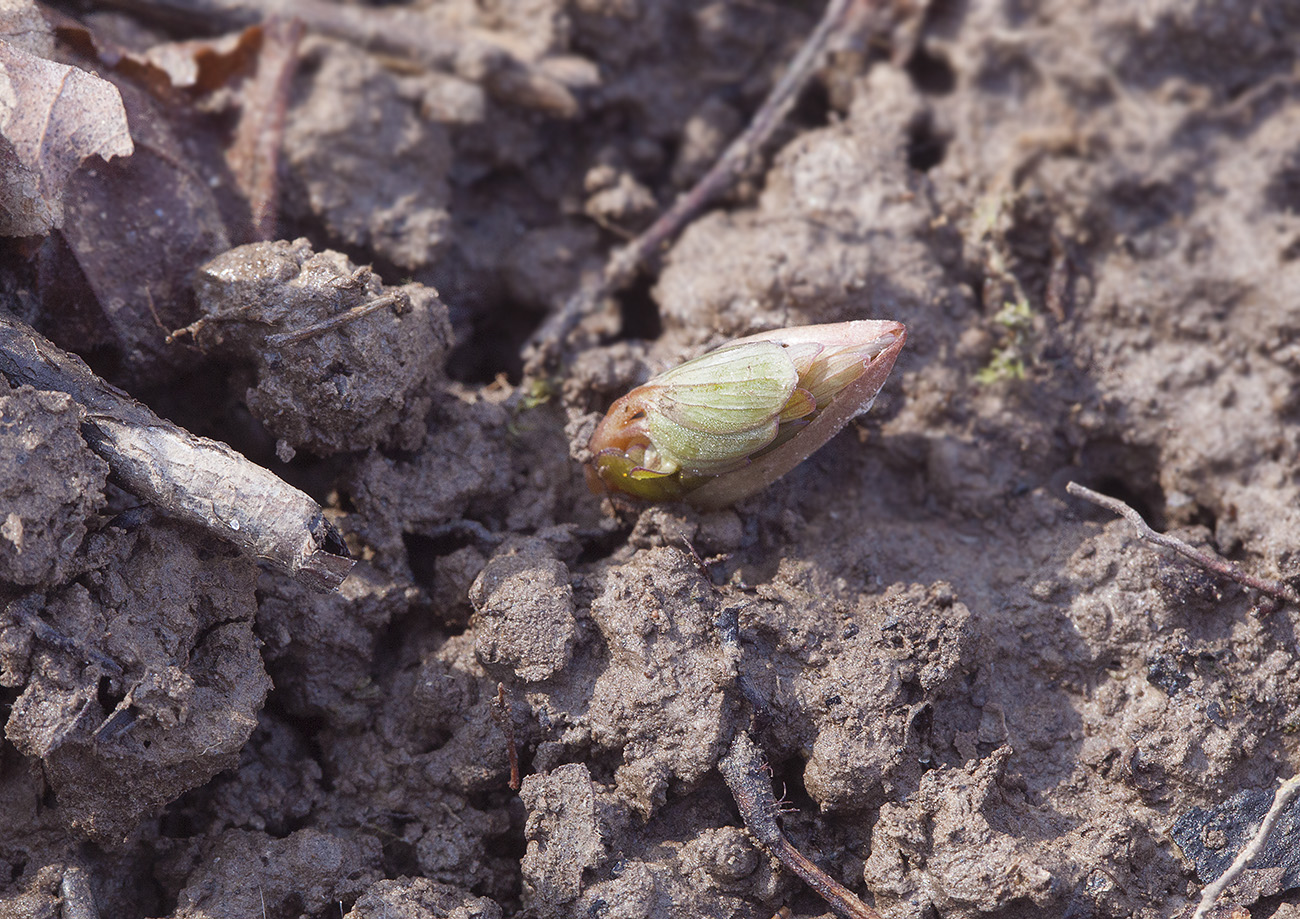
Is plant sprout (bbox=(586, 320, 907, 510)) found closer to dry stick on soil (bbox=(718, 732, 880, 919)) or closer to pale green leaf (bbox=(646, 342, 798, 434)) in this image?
pale green leaf (bbox=(646, 342, 798, 434))

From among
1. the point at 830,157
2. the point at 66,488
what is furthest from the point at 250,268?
the point at 830,157

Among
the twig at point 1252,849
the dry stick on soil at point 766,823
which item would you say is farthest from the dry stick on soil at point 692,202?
the twig at point 1252,849

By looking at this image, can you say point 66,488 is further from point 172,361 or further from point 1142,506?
point 1142,506

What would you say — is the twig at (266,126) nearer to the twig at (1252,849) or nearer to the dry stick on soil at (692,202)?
the dry stick on soil at (692,202)

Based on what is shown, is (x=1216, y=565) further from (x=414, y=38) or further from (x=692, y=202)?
(x=414, y=38)

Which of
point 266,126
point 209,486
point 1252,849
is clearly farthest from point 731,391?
point 266,126

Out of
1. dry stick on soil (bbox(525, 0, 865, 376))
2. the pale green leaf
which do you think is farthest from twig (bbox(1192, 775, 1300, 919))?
dry stick on soil (bbox(525, 0, 865, 376))

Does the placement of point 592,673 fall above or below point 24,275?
below
